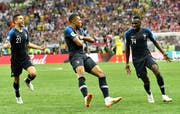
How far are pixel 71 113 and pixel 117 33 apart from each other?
133ft

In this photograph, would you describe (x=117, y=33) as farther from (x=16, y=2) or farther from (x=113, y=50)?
(x=16, y=2)

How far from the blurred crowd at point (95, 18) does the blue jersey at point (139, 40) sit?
32698mm

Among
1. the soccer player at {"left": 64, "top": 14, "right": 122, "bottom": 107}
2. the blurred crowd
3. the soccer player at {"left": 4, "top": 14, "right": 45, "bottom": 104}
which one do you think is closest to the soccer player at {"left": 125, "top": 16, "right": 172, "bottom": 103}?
the soccer player at {"left": 64, "top": 14, "right": 122, "bottom": 107}

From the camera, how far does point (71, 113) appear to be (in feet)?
41.9

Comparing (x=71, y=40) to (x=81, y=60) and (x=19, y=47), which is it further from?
(x=19, y=47)

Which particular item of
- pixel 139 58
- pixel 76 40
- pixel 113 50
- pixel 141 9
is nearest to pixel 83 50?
pixel 76 40

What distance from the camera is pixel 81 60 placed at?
13.8m

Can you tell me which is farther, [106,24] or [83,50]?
[106,24]

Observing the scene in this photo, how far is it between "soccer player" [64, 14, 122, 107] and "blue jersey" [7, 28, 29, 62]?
2.08m

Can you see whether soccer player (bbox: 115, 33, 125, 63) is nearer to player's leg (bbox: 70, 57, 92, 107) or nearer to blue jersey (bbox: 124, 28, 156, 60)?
blue jersey (bbox: 124, 28, 156, 60)

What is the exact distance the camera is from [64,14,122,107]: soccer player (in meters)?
13.6

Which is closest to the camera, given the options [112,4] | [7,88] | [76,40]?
[76,40]

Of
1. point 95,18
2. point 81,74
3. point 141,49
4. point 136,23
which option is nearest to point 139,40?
point 141,49

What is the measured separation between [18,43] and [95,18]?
42.1m
